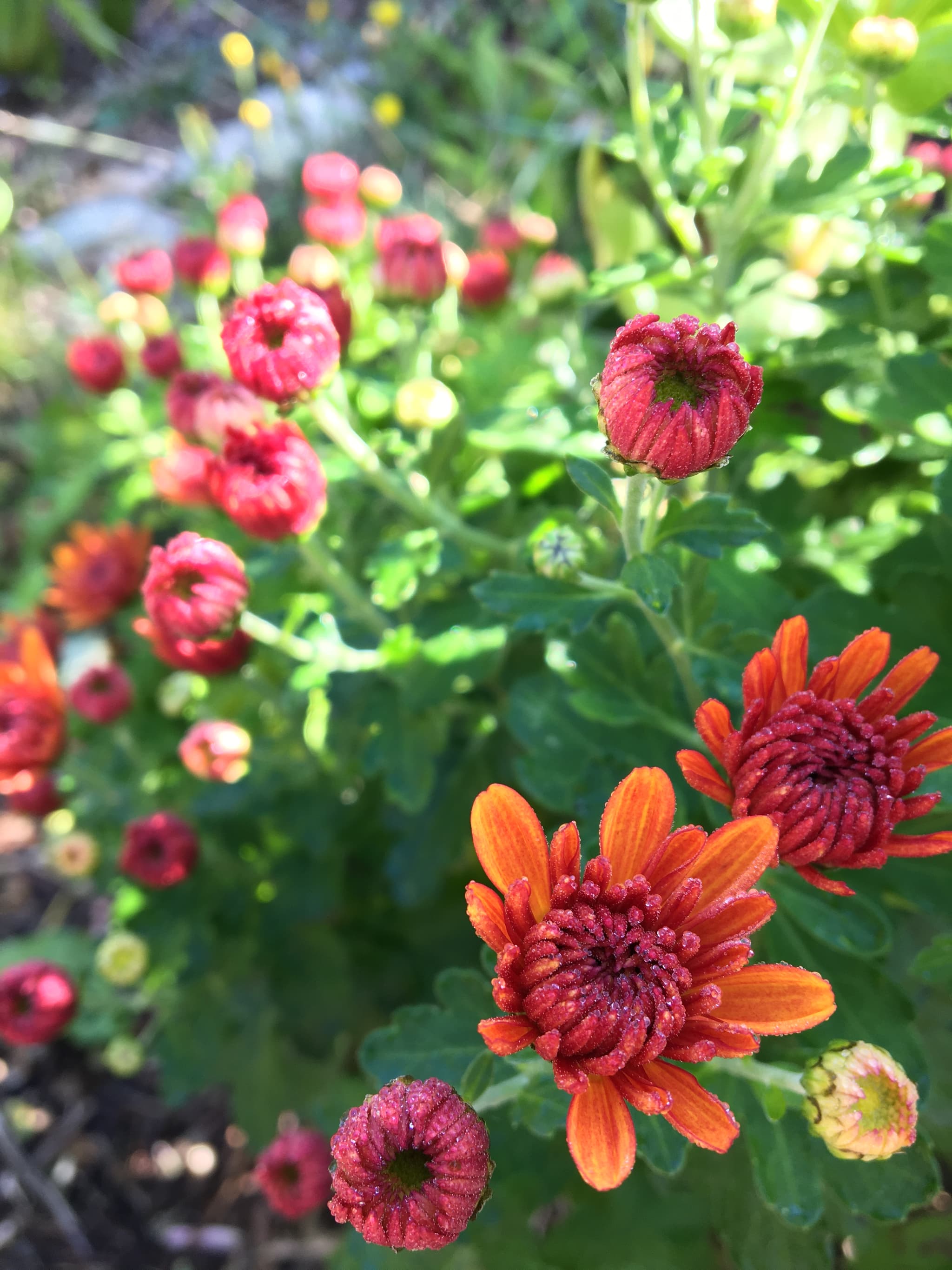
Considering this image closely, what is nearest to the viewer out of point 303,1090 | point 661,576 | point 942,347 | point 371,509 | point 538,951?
point 538,951

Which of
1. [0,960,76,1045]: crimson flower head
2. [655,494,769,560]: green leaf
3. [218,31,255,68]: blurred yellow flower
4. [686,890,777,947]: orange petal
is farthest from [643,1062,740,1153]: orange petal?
[218,31,255,68]: blurred yellow flower

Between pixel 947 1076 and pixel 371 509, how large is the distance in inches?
49.4

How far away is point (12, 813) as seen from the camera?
293cm

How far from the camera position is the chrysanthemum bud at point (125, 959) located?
1734 millimetres

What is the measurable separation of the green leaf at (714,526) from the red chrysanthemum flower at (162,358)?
4.33 feet

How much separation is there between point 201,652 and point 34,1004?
79 centimetres

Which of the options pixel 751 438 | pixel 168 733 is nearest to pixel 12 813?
pixel 168 733

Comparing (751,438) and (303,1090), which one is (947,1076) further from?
(303,1090)

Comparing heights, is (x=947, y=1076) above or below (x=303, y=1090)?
above

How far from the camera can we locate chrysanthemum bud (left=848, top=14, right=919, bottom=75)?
1.08 meters

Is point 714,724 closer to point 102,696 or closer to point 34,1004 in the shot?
point 102,696

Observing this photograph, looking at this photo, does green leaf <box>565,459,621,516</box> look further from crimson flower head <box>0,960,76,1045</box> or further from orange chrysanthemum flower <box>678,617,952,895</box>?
crimson flower head <box>0,960,76,1045</box>

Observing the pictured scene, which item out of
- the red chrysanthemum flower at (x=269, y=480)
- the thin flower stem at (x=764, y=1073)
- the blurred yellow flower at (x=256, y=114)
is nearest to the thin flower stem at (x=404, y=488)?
the red chrysanthemum flower at (x=269, y=480)

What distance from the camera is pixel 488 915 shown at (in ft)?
2.25
